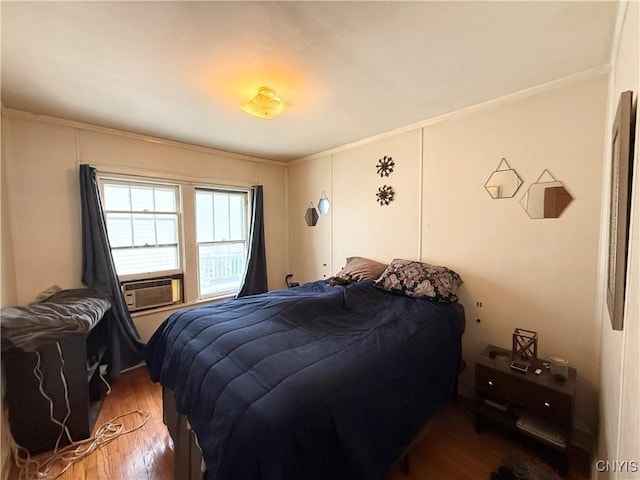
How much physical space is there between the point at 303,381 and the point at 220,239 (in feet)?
9.19

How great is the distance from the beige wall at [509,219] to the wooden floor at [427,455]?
429 mm

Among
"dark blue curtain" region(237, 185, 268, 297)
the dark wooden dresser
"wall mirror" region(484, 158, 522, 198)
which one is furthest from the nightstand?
the dark wooden dresser

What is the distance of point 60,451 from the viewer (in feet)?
6.05

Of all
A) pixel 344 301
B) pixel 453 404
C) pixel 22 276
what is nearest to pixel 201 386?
pixel 344 301

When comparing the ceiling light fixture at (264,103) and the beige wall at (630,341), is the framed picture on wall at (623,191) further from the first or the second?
the ceiling light fixture at (264,103)

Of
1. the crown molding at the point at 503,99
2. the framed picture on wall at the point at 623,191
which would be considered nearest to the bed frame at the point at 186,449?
the framed picture on wall at the point at 623,191

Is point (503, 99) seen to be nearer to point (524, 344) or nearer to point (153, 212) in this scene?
point (524, 344)

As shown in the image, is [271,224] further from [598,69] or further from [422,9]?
[598,69]

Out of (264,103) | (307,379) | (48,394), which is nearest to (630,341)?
(307,379)

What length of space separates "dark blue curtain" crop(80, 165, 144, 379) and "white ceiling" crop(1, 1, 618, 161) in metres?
0.68

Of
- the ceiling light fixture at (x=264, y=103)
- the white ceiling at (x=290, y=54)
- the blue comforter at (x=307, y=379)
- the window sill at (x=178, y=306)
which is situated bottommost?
the window sill at (x=178, y=306)

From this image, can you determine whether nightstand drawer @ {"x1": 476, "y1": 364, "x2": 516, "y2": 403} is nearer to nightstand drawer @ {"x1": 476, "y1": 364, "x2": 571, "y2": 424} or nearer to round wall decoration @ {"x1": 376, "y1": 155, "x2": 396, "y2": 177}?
nightstand drawer @ {"x1": 476, "y1": 364, "x2": 571, "y2": 424}

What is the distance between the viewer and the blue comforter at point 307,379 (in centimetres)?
102

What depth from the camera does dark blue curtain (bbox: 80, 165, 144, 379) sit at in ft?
8.14
